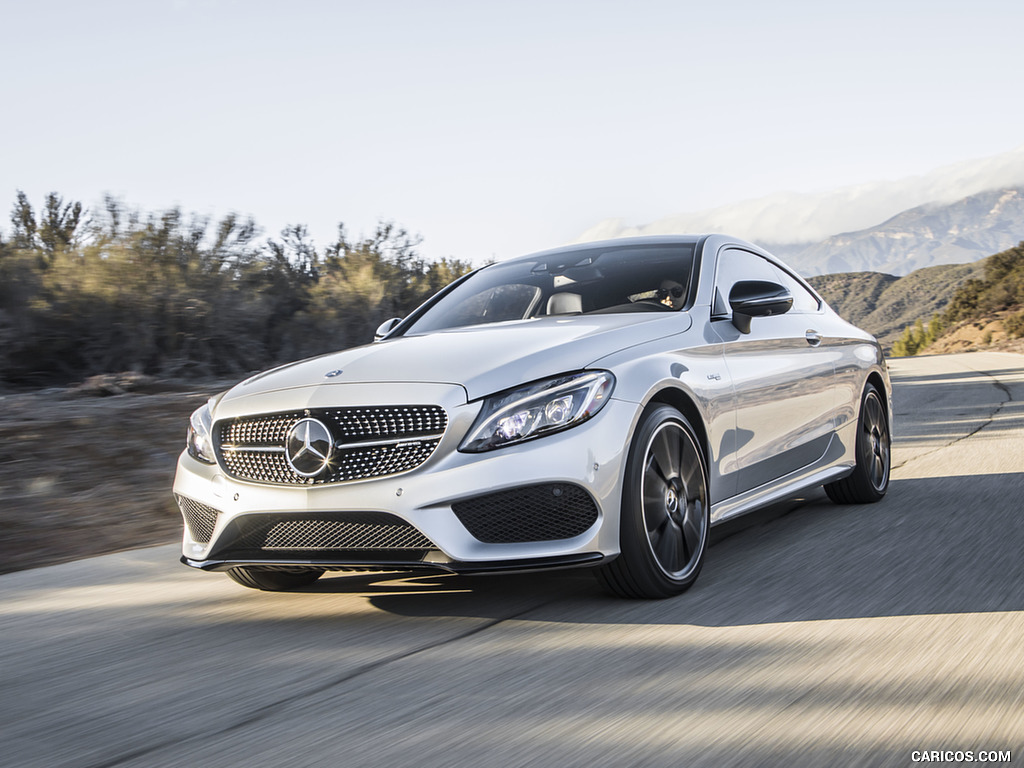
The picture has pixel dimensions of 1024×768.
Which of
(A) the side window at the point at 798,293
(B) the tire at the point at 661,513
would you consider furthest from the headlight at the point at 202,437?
(A) the side window at the point at 798,293

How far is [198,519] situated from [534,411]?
1.50 meters

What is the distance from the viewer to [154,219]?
42.2 ft

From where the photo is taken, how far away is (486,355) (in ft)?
13.8

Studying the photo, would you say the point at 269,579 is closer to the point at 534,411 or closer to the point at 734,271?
the point at 534,411

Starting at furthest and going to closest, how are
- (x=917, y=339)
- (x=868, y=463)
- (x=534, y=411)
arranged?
(x=917, y=339), (x=868, y=463), (x=534, y=411)

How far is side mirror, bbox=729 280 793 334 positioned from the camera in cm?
508

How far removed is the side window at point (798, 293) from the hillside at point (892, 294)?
121 m

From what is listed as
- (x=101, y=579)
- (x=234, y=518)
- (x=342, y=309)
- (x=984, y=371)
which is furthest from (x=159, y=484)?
(x=984, y=371)

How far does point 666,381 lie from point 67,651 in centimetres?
245

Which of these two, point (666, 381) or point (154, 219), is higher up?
point (154, 219)

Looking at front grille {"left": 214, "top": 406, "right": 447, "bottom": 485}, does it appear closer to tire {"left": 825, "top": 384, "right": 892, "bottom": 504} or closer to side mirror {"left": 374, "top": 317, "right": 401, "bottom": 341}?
side mirror {"left": 374, "top": 317, "right": 401, "bottom": 341}

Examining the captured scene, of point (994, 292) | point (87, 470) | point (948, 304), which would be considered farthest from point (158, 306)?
point (948, 304)

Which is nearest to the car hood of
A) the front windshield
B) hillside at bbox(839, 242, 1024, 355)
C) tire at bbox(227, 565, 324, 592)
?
the front windshield

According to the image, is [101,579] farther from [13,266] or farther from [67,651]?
[13,266]
